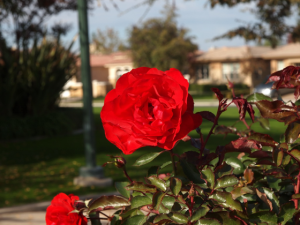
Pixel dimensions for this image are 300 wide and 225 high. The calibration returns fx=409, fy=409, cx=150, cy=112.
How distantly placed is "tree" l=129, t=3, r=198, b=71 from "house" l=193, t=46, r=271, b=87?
6.23 feet

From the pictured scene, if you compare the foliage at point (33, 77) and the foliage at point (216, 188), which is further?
the foliage at point (33, 77)

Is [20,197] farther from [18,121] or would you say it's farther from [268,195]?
[18,121]

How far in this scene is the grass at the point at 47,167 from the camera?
19.7 feet

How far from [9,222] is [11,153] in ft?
16.9

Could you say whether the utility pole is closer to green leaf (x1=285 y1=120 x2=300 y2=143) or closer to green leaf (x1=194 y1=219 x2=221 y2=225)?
green leaf (x1=285 y1=120 x2=300 y2=143)

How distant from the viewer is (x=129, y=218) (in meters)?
1.22

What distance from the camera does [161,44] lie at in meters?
40.9

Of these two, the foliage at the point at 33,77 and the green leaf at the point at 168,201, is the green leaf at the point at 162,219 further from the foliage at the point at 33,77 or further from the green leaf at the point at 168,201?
the foliage at the point at 33,77

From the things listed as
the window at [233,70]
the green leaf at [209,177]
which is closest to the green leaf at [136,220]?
the green leaf at [209,177]

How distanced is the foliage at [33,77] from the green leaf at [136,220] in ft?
35.5

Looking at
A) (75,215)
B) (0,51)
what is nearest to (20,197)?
(75,215)

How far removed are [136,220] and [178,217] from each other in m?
0.14

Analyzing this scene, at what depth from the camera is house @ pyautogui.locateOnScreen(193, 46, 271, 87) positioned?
38000 mm

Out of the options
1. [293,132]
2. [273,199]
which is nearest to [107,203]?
[273,199]
